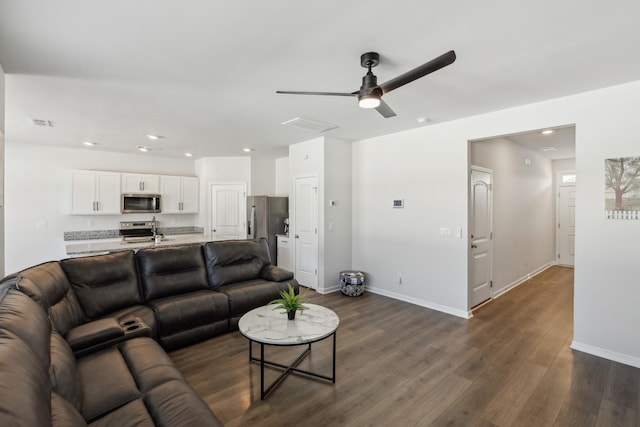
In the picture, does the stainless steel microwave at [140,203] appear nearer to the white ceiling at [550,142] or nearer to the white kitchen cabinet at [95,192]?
the white kitchen cabinet at [95,192]

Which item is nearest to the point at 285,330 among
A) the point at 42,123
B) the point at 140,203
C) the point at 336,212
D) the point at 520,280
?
the point at 336,212

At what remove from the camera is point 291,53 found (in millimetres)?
2320

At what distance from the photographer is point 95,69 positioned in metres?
2.62

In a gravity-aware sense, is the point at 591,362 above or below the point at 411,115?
below

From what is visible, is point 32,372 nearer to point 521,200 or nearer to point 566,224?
point 521,200

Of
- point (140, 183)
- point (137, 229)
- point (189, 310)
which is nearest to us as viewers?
point (189, 310)

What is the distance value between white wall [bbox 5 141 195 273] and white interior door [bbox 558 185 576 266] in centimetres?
1031

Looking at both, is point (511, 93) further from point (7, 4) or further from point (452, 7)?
point (7, 4)

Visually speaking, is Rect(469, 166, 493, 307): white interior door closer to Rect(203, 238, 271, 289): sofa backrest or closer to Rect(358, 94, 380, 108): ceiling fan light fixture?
Rect(358, 94, 380, 108): ceiling fan light fixture

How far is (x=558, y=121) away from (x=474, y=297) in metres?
2.50

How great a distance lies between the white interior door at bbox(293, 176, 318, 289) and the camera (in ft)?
17.3

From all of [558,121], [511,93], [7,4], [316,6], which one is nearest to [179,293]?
[7,4]

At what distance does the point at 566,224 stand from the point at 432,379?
22.1ft

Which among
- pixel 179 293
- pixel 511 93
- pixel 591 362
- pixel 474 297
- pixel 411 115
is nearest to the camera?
pixel 591 362
